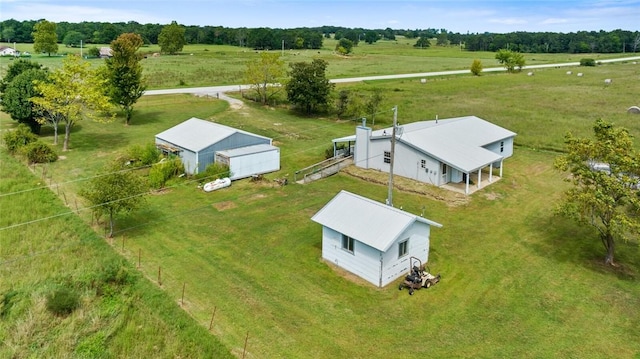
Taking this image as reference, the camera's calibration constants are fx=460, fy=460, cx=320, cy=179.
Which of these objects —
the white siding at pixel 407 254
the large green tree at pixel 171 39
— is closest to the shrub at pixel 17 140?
the white siding at pixel 407 254

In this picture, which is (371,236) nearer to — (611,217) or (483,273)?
(483,273)

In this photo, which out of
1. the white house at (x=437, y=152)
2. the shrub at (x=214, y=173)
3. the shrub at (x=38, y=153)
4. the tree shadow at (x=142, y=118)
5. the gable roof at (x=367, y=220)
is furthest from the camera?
the tree shadow at (x=142, y=118)

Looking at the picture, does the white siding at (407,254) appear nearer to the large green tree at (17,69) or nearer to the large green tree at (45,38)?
the large green tree at (17,69)

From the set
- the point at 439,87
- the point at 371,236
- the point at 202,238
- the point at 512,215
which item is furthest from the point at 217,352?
the point at 439,87

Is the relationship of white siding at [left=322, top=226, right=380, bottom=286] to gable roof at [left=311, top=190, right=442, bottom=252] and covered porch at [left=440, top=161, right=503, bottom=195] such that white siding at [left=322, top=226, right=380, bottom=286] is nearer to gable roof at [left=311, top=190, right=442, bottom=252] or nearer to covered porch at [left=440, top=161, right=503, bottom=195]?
gable roof at [left=311, top=190, right=442, bottom=252]

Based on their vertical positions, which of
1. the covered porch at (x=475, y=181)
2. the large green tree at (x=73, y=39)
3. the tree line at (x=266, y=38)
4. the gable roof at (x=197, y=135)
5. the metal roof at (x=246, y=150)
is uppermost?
the tree line at (x=266, y=38)

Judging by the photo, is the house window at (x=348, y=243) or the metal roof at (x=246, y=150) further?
the metal roof at (x=246, y=150)

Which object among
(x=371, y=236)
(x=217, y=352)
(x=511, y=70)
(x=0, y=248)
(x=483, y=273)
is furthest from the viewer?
(x=511, y=70)

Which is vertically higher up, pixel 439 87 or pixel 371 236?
pixel 439 87
